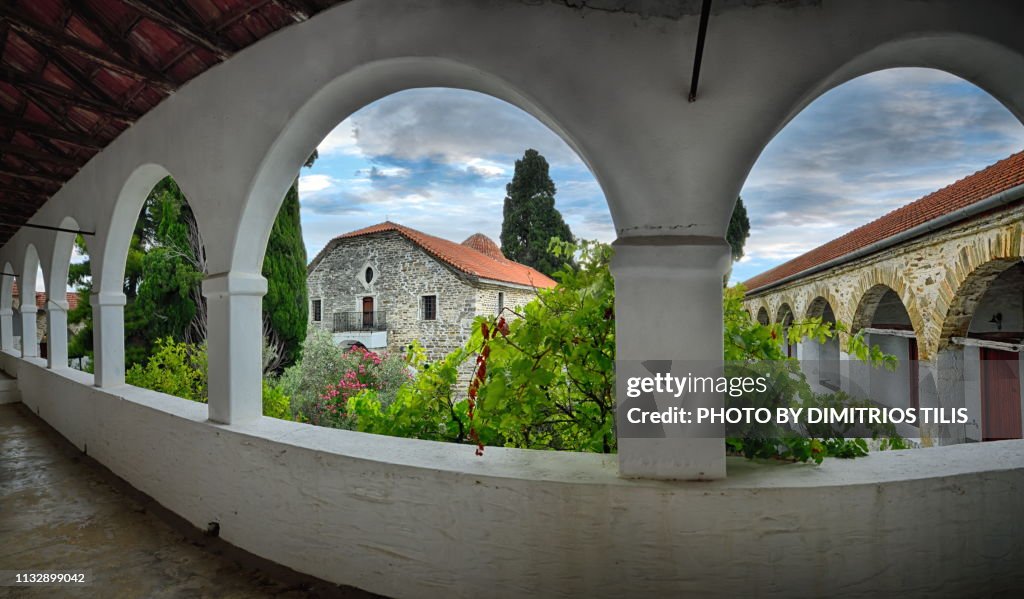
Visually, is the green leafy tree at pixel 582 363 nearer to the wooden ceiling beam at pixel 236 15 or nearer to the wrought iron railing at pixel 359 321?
the wooden ceiling beam at pixel 236 15

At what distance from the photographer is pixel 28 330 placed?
23.9 ft

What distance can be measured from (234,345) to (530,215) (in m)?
16.4

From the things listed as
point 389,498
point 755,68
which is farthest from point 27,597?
point 755,68

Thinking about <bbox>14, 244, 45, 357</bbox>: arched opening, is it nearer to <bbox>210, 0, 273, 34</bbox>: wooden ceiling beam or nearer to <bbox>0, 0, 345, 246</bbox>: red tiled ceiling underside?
<bbox>0, 0, 345, 246</bbox>: red tiled ceiling underside

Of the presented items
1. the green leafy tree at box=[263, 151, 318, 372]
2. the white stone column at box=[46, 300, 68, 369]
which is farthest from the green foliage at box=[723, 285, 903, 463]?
the green leafy tree at box=[263, 151, 318, 372]

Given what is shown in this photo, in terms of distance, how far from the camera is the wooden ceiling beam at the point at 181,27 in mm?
2070

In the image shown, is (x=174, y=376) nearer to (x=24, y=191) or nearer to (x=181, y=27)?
(x=24, y=191)

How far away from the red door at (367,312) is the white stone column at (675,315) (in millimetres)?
13410

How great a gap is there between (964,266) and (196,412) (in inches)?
248

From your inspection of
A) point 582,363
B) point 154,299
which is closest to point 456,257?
point 154,299

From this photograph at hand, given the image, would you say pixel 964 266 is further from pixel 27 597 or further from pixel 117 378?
pixel 117 378

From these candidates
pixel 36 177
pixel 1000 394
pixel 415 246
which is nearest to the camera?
pixel 36 177

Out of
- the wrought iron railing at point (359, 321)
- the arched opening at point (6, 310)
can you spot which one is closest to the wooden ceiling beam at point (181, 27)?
the arched opening at point (6, 310)

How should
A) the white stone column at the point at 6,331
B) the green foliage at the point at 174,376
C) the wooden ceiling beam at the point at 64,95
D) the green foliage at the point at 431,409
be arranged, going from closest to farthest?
the green foliage at the point at 431,409
the wooden ceiling beam at the point at 64,95
the green foliage at the point at 174,376
the white stone column at the point at 6,331
